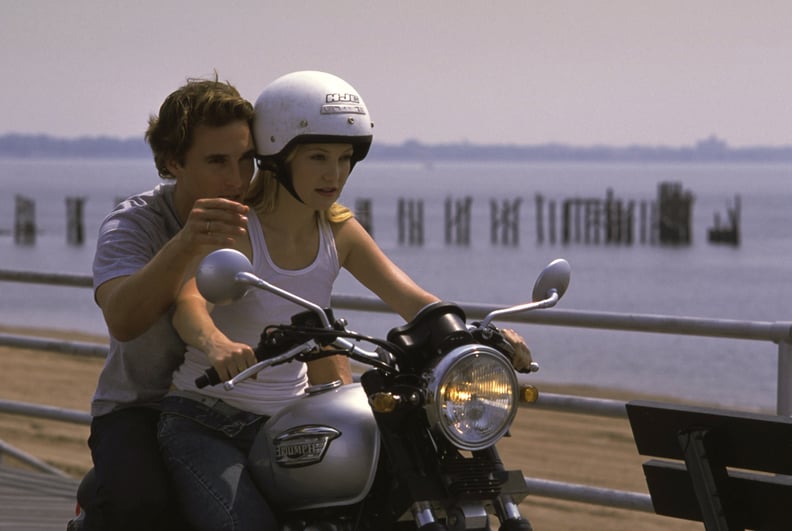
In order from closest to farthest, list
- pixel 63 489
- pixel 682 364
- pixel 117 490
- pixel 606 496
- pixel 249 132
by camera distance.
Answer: pixel 117 490
pixel 249 132
pixel 606 496
pixel 63 489
pixel 682 364

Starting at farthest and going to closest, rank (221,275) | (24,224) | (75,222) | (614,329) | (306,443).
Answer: (24,224)
(75,222)
(614,329)
(306,443)
(221,275)

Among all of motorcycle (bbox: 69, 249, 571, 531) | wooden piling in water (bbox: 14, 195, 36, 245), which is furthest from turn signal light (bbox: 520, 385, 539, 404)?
wooden piling in water (bbox: 14, 195, 36, 245)

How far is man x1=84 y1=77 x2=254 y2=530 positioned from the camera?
3295 mm

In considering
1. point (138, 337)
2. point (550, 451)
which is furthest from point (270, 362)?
point (550, 451)

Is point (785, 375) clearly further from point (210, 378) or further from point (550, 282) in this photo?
point (210, 378)

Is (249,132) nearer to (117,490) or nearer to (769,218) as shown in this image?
(117,490)

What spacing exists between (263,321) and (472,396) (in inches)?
27.5

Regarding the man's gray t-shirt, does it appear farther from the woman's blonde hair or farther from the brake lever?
the brake lever

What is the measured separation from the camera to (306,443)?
3.01 metres

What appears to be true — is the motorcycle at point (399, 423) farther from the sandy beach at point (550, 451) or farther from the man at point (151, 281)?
the sandy beach at point (550, 451)

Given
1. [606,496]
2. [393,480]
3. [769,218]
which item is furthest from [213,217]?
[769,218]

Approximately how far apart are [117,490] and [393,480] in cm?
79

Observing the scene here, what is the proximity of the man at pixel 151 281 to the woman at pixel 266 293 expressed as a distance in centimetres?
8

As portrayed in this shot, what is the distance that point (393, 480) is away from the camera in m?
2.89
